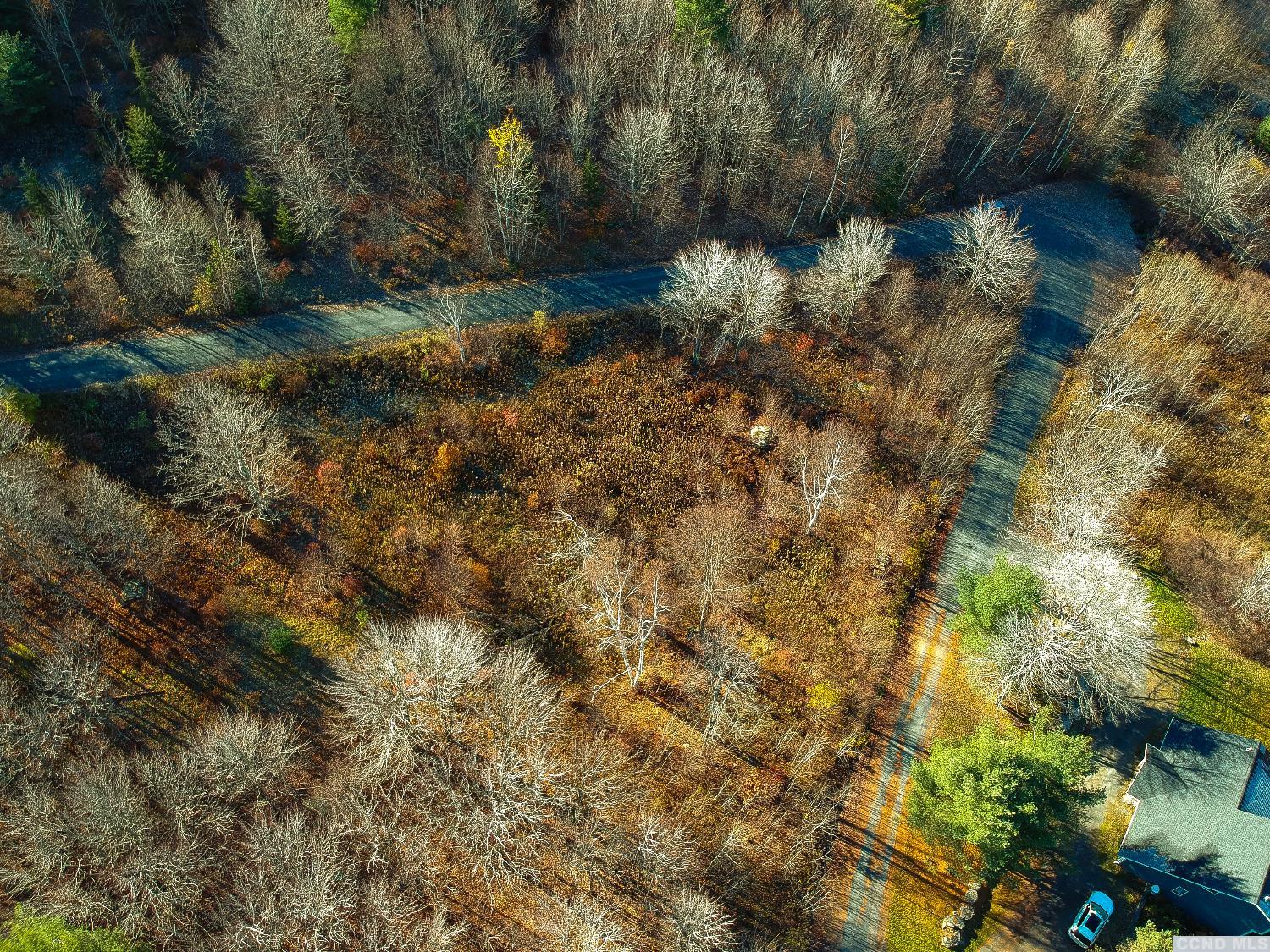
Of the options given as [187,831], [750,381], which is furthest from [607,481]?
[187,831]

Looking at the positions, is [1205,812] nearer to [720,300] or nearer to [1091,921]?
[1091,921]

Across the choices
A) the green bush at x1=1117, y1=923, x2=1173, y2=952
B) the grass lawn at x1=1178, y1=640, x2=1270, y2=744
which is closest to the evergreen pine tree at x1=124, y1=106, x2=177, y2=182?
the green bush at x1=1117, y1=923, x2=1173, y2=952

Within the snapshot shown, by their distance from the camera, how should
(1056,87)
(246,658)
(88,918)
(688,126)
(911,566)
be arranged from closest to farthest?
(88,918)
(246,658)
(911,566)
(688,126)
(1056,87)

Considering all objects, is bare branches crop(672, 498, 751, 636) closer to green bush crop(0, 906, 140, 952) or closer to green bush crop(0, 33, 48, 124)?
green bush crop(0, 906, 140, 952)

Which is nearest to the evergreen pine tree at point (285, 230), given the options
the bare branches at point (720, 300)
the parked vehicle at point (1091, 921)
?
the bare branches at point (720, 300)

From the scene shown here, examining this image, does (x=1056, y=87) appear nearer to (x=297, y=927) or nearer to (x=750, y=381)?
(x=750, y=381)

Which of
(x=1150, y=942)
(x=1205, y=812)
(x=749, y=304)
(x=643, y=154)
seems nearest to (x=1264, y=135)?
(x=749, y=304)
